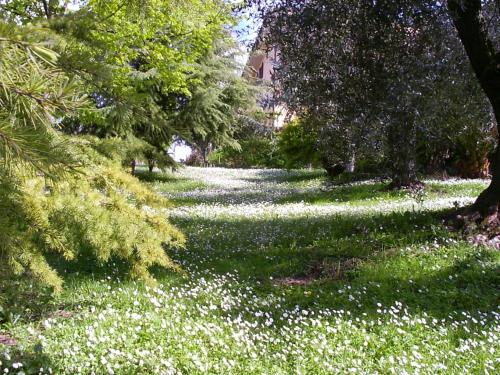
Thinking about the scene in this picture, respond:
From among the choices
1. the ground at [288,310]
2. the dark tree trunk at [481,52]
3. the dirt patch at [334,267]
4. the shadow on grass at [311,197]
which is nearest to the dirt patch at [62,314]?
the ground at [288,310]

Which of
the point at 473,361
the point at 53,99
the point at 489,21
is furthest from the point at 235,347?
the point at 489,21

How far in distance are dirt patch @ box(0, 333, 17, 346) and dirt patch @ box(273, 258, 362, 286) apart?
11.9ft

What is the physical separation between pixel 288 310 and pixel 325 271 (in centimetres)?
161

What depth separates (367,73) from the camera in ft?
29.5

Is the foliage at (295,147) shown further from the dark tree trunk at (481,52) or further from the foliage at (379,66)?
the dark tree trunk at (481,52)

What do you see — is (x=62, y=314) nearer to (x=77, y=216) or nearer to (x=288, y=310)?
(x=77, y=216)

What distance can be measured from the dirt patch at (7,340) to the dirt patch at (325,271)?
3630 mm

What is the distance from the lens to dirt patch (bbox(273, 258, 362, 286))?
276 inches

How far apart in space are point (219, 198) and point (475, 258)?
33.9 ft

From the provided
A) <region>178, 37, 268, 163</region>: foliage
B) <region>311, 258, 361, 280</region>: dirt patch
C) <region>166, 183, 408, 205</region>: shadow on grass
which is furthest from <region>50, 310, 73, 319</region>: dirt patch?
<region>178, 37, 268, 163</region>: foliage

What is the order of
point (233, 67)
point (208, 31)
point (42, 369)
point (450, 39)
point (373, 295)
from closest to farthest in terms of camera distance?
point (42, 369) < point (373, 295) < point (450, 39) < point (208, 31) < point (233, 67)

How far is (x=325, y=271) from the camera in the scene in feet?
23.8

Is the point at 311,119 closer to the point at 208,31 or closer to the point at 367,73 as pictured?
the point at 367,73

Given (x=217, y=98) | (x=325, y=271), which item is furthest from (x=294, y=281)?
(x=217, y=98)
